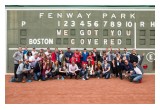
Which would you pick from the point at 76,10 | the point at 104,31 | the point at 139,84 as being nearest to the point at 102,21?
the point at 104,31

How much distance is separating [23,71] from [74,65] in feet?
9.25

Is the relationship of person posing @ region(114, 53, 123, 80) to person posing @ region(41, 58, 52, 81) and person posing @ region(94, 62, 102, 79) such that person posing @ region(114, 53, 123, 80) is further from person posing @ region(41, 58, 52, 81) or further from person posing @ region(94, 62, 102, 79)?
person posing @ region(41, 58, 52, 81)

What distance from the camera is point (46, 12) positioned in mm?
15547

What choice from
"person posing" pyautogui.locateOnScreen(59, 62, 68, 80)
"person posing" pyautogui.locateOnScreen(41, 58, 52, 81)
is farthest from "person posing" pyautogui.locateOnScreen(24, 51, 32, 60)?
"person posing" pyautogui.locateOnScreen(59, 62, 68, 80)

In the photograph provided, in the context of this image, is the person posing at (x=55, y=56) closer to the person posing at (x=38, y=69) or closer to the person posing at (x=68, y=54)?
the person posing at (x=68, y=54)

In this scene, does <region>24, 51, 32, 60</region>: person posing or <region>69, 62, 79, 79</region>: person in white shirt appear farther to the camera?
<region>24, 51, 32, 60</region>: person posing

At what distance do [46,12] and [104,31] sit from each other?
3.97 m

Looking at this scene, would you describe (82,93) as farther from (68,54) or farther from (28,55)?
(28,55)

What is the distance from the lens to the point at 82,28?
1563 centimetres

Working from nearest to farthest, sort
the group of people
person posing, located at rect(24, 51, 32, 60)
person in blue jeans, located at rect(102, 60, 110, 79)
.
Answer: the group of people < person in blue jeans, located at rect(102, 60, 110, 79) < person posing, located at rect(24, 51, 32, 60)

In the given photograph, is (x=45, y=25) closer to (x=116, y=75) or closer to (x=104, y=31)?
(x=104, y=31)

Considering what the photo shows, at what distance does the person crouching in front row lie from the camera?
40.3 ft

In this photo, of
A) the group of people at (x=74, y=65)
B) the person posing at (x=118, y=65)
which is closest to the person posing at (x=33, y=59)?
the group of people at (x=74, y=65)

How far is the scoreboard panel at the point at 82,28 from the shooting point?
50.9 ft
